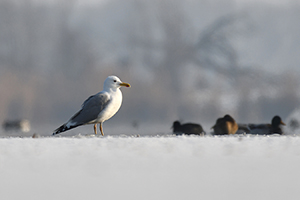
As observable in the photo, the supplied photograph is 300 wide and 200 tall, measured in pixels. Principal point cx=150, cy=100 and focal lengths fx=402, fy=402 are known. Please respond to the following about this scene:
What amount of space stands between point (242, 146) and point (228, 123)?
4026 millimetres

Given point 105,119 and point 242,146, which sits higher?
point 105,119

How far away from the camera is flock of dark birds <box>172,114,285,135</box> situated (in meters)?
7.13

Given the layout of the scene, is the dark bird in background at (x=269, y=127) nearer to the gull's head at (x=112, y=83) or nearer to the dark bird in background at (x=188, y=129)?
the dark bird in background at (x=188, y=129)

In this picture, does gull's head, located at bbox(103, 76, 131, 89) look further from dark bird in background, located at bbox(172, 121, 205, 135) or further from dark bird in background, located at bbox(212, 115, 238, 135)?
dark bird in background, located at bbox(212, 115, 238, 135)

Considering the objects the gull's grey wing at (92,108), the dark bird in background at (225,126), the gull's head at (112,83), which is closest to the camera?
the gull's grey wing at (92,108)

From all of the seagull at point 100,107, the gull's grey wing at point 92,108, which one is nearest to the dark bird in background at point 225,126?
the seagull at point 100,107

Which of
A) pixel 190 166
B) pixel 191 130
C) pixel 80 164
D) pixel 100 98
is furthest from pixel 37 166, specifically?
pixel 191 130

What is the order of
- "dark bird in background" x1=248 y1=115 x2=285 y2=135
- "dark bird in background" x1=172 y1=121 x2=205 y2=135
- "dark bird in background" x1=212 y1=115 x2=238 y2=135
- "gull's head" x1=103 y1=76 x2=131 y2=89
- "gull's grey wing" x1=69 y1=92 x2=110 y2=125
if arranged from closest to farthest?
"gull's grey wing" x1=69 y1=92 x2=110 y2=125 → "gull's head" x1=103 y1=76 x2=131 y2=89 → "dark bird in background" x1=212 y1=115 x2=238 y2=135 → "dark bird in background" x1=172 y1=121 x2=205 y2=135 → "dark bird in background" x1=248 y1=115 x2=285 y2=135

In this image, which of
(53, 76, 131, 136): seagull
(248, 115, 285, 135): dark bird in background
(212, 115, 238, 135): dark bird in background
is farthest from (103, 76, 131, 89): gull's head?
(248, 115, 285, 135): dark bird in background

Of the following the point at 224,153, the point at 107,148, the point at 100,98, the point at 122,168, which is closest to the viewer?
the point at 122,168

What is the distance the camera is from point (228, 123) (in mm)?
7168

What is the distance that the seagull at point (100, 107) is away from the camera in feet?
18.3

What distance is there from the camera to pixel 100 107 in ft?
18.4

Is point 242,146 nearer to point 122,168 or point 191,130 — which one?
point 122,168
